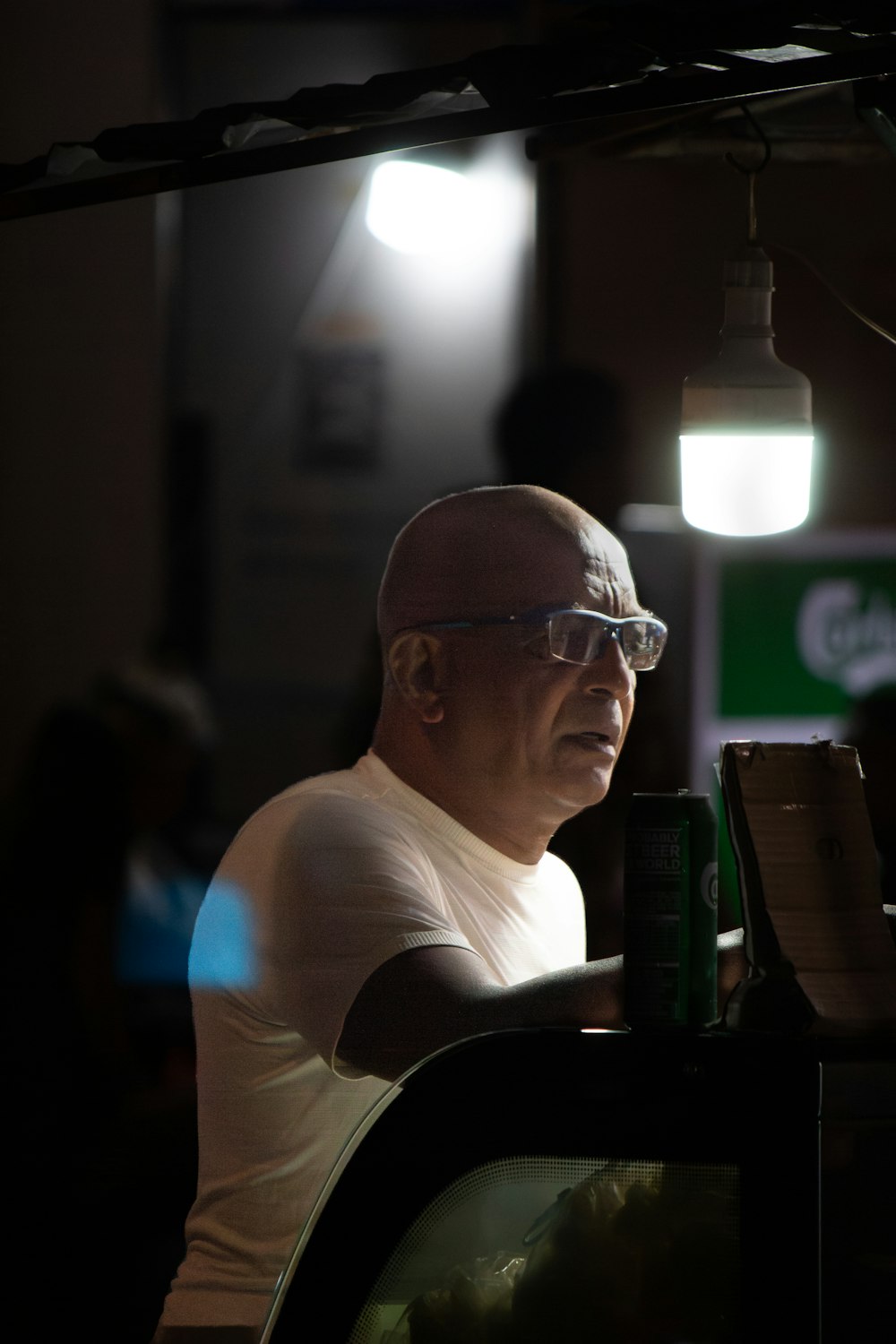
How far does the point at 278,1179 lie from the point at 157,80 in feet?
14.0

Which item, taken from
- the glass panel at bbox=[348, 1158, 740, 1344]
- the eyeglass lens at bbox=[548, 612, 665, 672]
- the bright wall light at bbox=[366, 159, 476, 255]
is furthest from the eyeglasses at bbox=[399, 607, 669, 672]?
the bright wall light at bbox=[366, 159, 476, 255]

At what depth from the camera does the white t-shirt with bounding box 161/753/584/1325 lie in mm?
1542

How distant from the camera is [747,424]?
6.04 feet

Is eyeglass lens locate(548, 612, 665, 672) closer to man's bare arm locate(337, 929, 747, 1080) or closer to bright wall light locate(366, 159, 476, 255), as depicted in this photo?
man's bare arm locate(337, 929, 747, 1080)

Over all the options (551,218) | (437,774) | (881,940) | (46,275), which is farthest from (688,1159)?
(46,275)

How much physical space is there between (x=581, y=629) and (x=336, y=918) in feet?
1.45

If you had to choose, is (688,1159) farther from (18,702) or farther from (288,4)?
(288,4)

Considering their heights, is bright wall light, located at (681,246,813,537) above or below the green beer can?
above

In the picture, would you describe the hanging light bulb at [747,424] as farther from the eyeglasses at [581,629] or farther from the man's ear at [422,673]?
the man's ear at [422,673]

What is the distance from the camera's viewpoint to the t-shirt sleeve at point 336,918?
4.95 feet

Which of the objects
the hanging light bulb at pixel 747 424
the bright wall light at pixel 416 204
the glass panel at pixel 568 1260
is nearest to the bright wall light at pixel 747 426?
the hanging light bulb at pixel 747 424

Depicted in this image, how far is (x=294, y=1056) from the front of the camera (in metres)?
1.63

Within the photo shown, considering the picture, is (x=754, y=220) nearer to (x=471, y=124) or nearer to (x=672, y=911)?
(x=471, y=124)

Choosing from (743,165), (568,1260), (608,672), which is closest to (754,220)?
(743,165)
